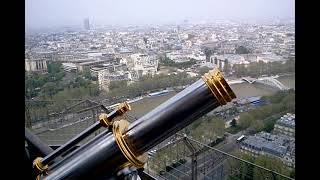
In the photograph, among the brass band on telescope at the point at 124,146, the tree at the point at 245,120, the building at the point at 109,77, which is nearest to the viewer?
the brass band on telescope at the point at 124,146

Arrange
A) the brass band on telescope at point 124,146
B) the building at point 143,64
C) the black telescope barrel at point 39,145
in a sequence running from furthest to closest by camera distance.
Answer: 1. the building at point 143,64
2. the black telescope barrel at point 39,145
3. the brass band on telescope at point 124,146

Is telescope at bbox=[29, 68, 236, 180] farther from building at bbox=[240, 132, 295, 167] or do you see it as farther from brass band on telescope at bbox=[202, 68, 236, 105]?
building at bbox=[240, 132, 295, 167]

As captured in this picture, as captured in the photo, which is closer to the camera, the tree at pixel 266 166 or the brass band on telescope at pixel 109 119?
the brass band on telescope at pixel 109 119

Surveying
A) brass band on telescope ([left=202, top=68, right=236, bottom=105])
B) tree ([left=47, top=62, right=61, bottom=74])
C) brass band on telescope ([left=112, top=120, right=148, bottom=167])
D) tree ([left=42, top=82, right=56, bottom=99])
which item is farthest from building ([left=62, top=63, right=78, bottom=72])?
brass band on telescope ([left=202, top=68, right=236, bottom=105])

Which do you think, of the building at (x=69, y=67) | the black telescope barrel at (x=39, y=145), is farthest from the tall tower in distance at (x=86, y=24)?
the black telescope barrel at (x=39, y=145)

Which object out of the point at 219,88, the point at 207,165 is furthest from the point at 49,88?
the point at 219,88

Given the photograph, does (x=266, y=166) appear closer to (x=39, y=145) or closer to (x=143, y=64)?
(x=143, y=64)

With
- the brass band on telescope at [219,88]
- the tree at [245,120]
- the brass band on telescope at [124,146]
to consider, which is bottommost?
the tree at [245,120]

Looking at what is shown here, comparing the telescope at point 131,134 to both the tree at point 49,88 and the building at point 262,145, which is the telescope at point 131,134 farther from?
the tree at point 49,88
